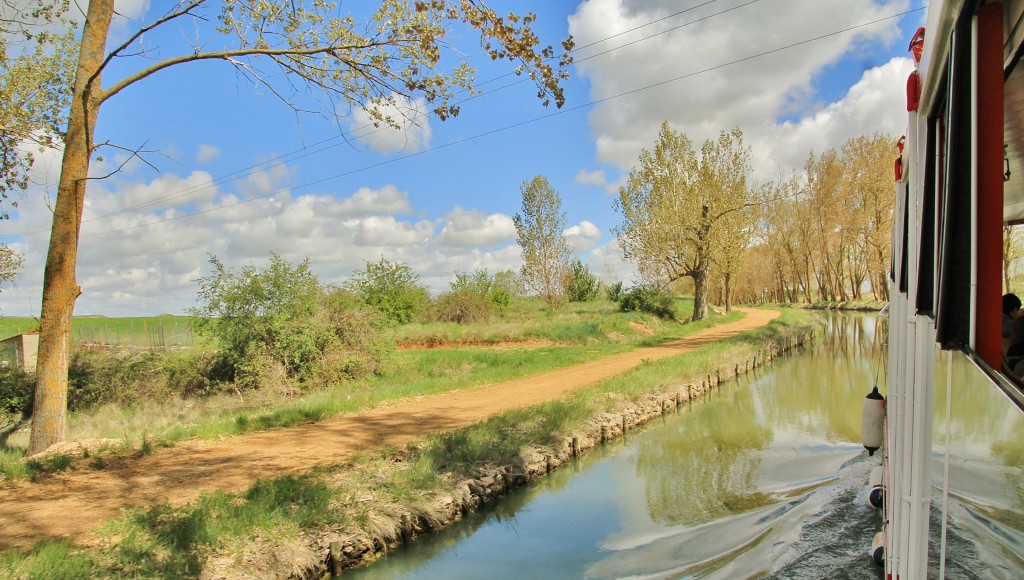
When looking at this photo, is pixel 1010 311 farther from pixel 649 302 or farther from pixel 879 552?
pixel 649 302

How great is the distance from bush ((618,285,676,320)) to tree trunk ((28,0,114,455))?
1153 inches

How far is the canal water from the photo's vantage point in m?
6.31

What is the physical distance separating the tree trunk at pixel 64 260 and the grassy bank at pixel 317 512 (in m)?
4.38

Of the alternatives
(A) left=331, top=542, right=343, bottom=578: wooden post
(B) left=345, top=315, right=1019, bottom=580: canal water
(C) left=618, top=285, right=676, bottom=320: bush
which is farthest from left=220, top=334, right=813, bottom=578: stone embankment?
(C) left=618, top=285, right=676, bottom=320: bush

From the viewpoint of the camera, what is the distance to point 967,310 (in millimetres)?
1776

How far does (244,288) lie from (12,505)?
33.1 feet

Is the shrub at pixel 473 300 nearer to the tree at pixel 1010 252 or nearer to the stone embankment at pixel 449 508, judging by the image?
the stone embankment at pixel 449 508

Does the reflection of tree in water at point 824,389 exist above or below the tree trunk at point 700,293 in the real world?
below

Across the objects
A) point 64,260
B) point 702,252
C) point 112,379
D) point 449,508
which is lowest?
point 449,508

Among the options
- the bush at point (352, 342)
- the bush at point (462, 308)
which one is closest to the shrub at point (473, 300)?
the bush at point (462, 308)

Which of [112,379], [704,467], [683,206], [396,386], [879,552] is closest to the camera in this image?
[879,552]

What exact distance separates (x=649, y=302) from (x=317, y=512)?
3099 centimetres

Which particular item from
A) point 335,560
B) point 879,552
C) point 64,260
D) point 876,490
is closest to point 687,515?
point 876,490

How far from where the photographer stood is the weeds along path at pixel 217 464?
6.63 m
